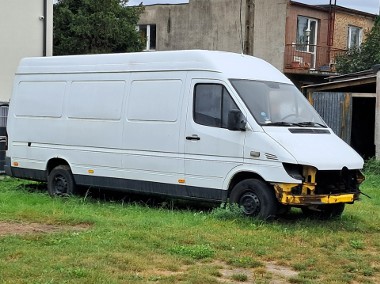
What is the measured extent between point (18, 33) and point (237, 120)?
13406 mm

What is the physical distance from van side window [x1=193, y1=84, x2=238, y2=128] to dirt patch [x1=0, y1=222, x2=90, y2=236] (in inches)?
101

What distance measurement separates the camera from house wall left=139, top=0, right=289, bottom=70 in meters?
31.2

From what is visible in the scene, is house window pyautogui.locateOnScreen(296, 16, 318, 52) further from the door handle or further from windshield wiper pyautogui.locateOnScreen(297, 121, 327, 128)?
the door handle

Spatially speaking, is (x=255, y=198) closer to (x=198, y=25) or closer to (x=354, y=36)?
(x=198, y=25)

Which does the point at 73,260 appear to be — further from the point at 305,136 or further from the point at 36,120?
the point at 36,120

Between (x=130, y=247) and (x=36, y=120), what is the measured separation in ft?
18.7

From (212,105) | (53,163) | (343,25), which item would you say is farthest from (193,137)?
(343,25)

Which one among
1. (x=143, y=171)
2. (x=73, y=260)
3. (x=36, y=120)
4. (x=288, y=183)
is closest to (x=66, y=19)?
(x=36, y=120)

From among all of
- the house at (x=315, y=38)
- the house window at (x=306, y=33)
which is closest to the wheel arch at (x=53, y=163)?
the house at (x=315, y=38)

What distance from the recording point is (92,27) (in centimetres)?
2836

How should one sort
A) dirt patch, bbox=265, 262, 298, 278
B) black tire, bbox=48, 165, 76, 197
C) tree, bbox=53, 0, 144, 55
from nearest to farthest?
dirt patch, bbox=265, 262, 298, 278, black tire, bbox=48, 165, 76, 197, tree, bbox=53, 0, 144, 55

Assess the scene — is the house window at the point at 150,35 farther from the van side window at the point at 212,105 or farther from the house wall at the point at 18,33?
the van side window at the point at 212,105

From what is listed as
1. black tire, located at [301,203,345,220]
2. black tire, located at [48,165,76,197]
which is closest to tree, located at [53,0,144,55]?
black tire, located at [48,165,76,197]

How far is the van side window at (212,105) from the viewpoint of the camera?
1084cm
